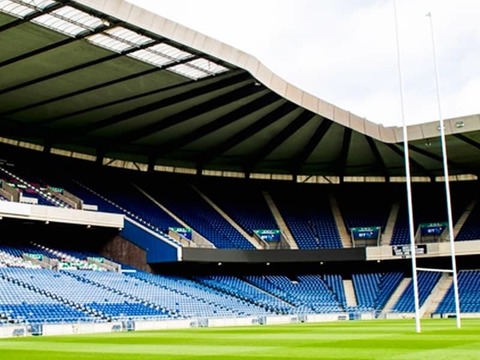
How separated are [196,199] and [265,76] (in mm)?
22435

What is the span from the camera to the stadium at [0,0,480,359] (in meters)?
Result: 28.9

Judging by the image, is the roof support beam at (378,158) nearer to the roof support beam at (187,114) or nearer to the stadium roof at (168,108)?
the stadium roof at (168,108)

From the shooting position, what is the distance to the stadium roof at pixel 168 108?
90.8 ft

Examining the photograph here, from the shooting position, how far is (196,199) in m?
54.2

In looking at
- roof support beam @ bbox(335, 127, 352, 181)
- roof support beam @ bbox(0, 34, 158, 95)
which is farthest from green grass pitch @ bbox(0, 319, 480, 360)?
roof support beam @ bbox(335, 127, 352, 181)

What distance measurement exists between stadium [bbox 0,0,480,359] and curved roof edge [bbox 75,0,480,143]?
0.08 meters

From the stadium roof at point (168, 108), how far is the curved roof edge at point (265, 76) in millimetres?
55

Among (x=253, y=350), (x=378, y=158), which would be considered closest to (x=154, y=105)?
(x=378, y=158)

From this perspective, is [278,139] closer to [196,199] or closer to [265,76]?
[196,199]

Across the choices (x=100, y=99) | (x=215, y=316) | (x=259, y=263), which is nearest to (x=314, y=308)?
(x=259, y=263)

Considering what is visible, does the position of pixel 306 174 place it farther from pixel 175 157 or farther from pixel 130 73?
pixel 130 73

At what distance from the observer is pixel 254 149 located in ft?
161

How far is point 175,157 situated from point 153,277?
36.5 ft

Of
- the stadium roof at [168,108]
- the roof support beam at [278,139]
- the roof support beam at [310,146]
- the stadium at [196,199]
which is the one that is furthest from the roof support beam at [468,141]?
the roof support beam at [278,139]
